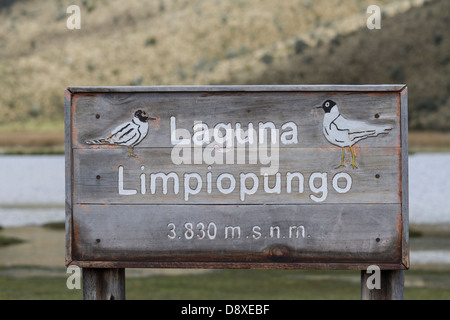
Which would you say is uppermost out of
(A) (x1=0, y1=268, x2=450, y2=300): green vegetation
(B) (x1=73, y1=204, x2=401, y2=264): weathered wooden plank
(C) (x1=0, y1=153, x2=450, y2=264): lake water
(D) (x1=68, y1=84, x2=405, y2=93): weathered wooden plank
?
(D) (x1=68, y1=84, x2=405, y2=93): weathered wooden plank

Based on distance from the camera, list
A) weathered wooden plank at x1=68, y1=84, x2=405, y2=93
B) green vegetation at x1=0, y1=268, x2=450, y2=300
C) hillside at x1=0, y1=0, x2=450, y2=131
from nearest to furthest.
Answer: weathered wooden plank at x1=68, y1=84, x2=405, y2=93, green vegetation at x1=0, y1=268, x2=450, y2=300, hillside at x1=0, y1=0, x2=450, y2=131

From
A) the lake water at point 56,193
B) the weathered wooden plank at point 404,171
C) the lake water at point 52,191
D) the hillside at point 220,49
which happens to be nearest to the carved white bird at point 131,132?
the weathered wooden plank at point 404,171

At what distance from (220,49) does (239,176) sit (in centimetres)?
6384

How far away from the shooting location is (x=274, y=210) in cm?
517

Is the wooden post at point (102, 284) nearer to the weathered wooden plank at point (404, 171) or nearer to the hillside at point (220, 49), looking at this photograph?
the weathered wooden plank at point (404, 171)

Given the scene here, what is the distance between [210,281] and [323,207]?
537 centimetres

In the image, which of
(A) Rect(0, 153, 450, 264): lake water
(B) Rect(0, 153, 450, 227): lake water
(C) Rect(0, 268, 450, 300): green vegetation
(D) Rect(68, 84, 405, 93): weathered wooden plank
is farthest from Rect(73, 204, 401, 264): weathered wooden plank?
(B) Rect(0, 153, 450, 227): lake water

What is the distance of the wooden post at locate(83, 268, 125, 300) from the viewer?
5.28m

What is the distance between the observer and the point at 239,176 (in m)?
5.19

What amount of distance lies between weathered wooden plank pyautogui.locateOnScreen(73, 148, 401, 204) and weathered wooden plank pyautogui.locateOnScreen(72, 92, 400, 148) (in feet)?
0.26

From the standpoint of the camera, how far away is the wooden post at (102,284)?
17.3 ft

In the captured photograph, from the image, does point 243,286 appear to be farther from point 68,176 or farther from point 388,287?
point 68,176

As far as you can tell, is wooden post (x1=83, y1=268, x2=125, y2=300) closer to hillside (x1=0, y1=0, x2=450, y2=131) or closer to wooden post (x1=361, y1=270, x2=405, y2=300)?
wooden post (x1=361, y1=270, x2=405, y2=300)
